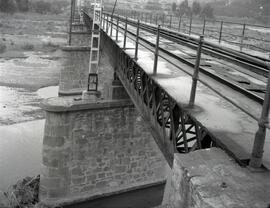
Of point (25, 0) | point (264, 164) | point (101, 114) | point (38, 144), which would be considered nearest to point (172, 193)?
point (264, 164)

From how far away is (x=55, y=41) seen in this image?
56.1 metres

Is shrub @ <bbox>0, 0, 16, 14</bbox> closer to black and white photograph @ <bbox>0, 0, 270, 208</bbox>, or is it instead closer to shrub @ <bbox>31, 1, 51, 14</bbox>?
shrub @ <bbox>31, 1, 51, 14</bbox>

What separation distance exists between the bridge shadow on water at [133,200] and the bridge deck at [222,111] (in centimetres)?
850

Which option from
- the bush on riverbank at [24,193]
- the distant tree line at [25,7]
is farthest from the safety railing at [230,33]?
the distant tree line at [25,7]

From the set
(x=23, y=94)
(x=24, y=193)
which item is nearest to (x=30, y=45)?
(x=23, y=94)

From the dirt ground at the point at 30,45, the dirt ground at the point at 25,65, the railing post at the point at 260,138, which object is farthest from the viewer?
the dirt ground at the point at 30,45

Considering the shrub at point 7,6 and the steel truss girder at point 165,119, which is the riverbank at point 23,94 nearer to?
the steel truss girder at point 165,119

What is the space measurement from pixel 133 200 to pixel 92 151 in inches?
128

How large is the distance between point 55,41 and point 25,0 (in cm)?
3625

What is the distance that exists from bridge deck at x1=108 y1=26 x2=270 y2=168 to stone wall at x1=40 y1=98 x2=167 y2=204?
617 centimetres

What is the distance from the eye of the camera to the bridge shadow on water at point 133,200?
13891 mm

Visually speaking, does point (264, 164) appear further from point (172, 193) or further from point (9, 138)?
point (9, 138)

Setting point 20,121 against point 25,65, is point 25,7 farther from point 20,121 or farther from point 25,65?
point 20,121

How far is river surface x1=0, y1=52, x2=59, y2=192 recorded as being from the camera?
50.4 feet
